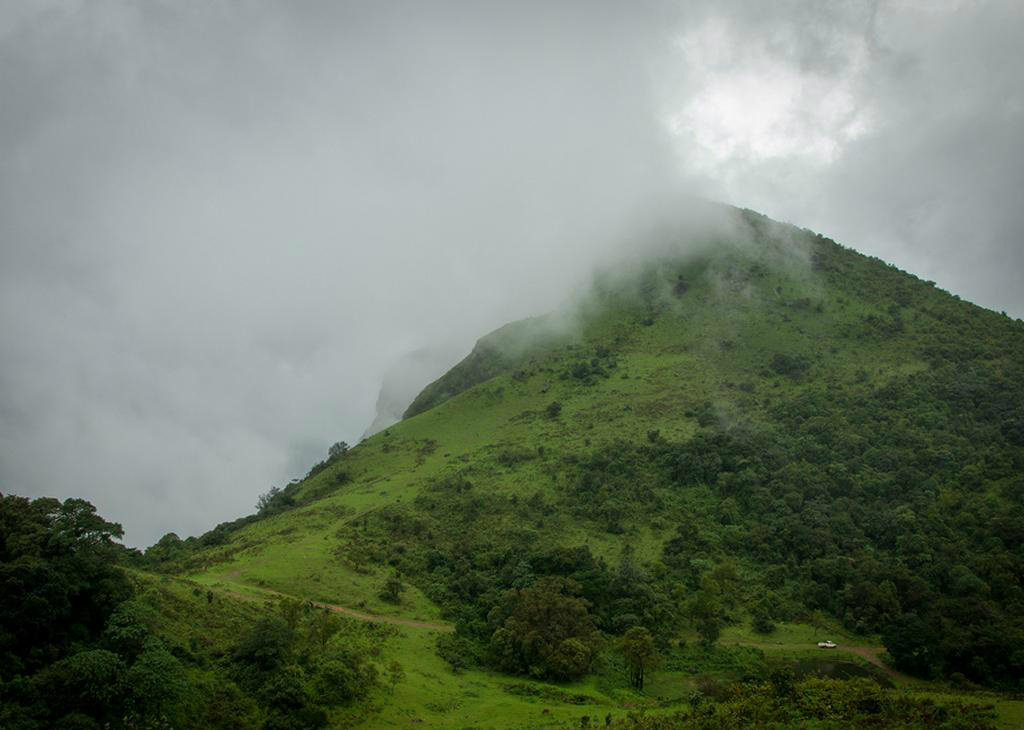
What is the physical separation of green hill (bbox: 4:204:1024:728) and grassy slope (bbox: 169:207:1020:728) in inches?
18.8

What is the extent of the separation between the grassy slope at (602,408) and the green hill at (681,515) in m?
0.48

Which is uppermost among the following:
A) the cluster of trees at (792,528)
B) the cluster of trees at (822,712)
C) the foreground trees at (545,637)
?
the cluster of trees at (792,528)

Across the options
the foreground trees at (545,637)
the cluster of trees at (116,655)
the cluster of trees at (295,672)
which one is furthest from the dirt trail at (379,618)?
the cluster of trees at (116,655)

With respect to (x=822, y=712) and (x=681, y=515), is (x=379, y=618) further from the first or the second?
(x=681, y=515)

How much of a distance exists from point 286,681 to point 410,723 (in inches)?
325

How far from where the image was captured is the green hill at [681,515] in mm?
54875

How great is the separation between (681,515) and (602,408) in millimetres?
29982

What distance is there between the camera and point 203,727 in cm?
3528

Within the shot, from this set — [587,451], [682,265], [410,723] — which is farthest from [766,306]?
[410,723]

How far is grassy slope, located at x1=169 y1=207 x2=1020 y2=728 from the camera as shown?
5381 cm

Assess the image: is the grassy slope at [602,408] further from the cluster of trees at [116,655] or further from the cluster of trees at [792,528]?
the cluster of trees at [116,655]

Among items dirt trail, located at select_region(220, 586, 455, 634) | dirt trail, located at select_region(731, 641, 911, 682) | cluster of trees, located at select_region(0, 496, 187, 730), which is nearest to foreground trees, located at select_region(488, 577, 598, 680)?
dirt trail, located at select_region(220, 586, 455, 634)

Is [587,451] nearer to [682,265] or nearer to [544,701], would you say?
[544,701]

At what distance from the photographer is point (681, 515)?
84500 millimetres
